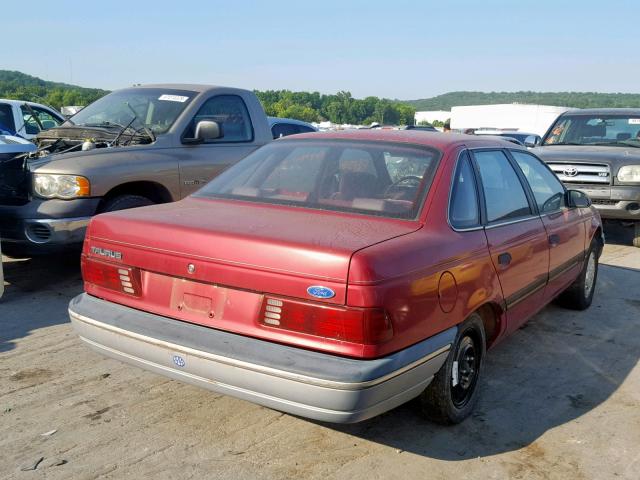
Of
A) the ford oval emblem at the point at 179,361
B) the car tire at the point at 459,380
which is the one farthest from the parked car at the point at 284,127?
the ford oval emblem at the point at 179,361

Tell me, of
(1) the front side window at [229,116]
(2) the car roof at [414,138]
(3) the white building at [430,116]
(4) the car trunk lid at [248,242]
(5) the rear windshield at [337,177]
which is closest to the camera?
(4) the car trunk lid at [248,242]

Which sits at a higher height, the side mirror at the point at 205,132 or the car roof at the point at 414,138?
the car roof at the point at 414,138

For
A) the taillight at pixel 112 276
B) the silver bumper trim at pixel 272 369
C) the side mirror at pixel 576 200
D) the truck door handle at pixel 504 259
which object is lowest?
the silver bumper trim at pixel 272 369

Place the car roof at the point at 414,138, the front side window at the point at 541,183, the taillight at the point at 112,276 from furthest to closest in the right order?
the front side window at the point at 541,183
the car roof at the point at 414,138
the taillight at the point at 112,276

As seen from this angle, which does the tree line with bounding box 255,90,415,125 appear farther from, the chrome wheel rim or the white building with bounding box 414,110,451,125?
the chrome wheel rim

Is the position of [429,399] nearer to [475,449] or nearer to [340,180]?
[475,449]

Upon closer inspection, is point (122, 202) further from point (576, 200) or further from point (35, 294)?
point (576, 200)

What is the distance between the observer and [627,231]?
11.2 metres

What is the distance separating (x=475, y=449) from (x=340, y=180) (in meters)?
1.64

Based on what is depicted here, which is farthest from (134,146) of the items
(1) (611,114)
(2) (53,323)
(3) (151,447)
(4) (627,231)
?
(4) (627,231)

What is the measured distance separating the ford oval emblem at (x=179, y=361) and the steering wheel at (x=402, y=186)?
141cm

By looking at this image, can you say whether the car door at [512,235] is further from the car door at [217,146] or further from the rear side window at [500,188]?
the car door at [217,146]

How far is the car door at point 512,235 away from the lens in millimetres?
3822

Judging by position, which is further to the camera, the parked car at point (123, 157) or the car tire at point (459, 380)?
the parked car at point (123, 157)
